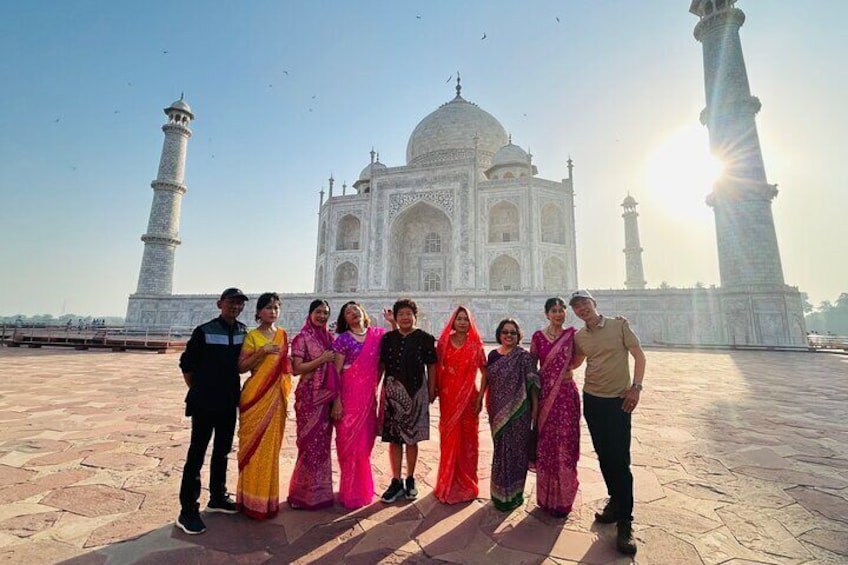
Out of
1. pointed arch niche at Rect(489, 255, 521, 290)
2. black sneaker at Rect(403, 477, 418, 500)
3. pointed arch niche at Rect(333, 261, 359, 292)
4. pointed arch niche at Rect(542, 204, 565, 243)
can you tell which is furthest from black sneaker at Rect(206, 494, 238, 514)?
pointed arch niche at Rect(333, 261, 359, 292)

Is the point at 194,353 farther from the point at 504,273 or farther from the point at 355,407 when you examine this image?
the point at 504,273

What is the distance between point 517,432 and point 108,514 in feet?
7.58

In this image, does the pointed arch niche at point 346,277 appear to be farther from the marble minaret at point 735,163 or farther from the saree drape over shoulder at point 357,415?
the saree drape over shoulder at point 357,415

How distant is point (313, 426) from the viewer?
2.37 meters

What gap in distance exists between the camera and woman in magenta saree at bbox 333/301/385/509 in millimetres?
Answer: 2342

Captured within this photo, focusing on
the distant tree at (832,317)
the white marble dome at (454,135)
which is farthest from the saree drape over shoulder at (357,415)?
the distant tree at (832,317)

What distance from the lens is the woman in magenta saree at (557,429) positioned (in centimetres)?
224

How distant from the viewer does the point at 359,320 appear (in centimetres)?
254

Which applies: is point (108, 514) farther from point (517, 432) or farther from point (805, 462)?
point (805, 462)

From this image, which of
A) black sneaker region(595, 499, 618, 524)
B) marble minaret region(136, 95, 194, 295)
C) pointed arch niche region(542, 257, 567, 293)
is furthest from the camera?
pointed arch niche region(542, 257, 567, 293)

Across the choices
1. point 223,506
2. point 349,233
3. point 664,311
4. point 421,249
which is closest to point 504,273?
point 421,249

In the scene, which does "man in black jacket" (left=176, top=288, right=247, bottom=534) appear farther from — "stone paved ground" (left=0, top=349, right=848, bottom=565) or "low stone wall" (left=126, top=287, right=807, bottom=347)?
"low stone wall" (left=126, top=287, right=807, bottom=347)

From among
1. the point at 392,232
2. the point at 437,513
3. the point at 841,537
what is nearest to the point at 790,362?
the point at 841,537

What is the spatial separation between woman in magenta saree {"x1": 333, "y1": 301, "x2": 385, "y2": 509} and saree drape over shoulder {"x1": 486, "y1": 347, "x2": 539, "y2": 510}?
2.47 ft
